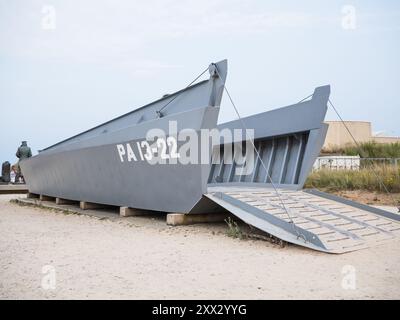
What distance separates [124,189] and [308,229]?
12.4 feet

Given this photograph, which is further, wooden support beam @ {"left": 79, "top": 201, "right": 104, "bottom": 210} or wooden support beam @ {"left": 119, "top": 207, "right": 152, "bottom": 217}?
wooden support beam @ {"left": 79, "top": 201, "right": 104, "bottom": 210}

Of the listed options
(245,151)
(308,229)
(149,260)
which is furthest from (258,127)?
(149,260)

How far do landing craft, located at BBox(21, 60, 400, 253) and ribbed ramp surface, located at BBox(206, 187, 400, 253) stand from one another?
A: 0.05 feet

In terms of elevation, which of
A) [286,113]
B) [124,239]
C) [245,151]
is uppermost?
[286,113]

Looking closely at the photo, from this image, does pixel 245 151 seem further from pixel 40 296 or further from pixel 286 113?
pixel 40 296

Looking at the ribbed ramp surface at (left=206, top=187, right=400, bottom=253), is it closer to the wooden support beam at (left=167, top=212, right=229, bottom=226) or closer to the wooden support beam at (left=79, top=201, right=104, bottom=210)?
the wooden support beam at (left=167, top=212, right=229, bottom=226)

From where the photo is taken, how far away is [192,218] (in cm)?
697

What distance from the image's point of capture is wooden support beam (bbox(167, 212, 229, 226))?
22.2 feet

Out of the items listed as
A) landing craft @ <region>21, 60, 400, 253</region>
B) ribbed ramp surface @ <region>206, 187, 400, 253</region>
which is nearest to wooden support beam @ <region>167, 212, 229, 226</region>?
landing craft @ <region>21, 60, 400, 253</region>

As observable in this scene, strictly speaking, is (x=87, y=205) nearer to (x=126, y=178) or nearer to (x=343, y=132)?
(x=126, y=178)

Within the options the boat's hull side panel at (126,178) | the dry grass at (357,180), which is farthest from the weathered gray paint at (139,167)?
the dry grass at (357,180)

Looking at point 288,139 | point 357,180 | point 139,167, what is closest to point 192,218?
point 139,167

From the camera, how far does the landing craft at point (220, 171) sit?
5891 millimetres
